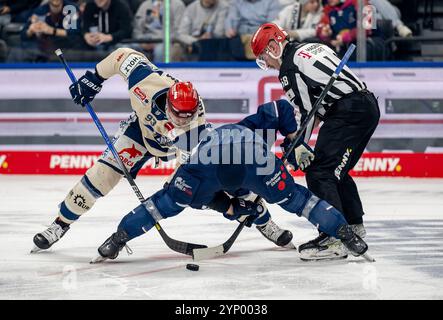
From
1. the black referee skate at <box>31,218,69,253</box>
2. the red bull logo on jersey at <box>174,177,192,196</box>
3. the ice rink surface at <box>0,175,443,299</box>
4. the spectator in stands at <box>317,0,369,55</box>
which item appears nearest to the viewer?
the ice rink surface at <box>0,175,443,299</box>

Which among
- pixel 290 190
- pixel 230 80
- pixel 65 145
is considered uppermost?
pixel 290 190

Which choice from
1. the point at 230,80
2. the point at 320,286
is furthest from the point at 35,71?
the point at 320,286

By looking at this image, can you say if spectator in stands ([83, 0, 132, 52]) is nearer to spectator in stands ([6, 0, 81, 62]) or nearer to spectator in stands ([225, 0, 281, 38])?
spectator in stands ([6, 0, 81, 62])

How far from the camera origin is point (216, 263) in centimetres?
551

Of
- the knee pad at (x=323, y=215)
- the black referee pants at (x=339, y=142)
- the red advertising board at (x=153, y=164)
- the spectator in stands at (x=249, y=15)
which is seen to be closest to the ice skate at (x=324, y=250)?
the black referee pants at (x=339, y=142)

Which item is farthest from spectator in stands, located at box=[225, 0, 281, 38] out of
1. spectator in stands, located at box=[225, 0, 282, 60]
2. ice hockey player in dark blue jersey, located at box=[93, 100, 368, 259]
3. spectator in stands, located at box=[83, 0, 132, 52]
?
ice hockey player in dark blue jersey, located at box=[93, 100, 368, 259]

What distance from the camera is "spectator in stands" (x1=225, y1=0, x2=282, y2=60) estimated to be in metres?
9.24

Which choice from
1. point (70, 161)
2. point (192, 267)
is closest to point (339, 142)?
point (192, 267)

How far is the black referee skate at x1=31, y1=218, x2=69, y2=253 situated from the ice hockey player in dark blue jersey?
55 centimetres

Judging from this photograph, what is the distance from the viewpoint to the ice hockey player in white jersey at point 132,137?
5.71m

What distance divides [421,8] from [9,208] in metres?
3.95
